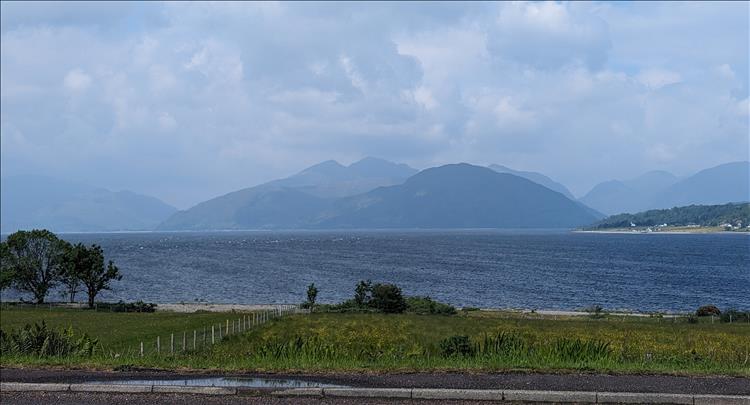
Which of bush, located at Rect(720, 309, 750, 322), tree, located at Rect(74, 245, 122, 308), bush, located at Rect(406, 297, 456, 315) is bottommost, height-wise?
bush, located at Rect(720, 309, 750, 322)

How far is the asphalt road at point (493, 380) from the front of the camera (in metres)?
16.4

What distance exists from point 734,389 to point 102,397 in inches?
583

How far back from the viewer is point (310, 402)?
50.8ft

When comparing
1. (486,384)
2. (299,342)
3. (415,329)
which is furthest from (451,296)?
(486,384)

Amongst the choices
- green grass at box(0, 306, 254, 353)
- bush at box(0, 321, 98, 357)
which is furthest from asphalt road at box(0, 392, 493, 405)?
green grass at box(0, 306, 254, 353)

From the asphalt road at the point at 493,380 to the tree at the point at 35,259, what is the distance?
90884 mm

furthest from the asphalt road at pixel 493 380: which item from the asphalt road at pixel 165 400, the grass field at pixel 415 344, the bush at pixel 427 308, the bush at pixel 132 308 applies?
the bush at pixel 132 308

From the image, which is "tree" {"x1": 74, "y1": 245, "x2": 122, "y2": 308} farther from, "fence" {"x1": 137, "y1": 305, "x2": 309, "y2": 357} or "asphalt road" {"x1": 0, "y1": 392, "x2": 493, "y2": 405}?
"asphalt road" {"x1": 0, "y1": 392, "x2": 493, "y2": 405}

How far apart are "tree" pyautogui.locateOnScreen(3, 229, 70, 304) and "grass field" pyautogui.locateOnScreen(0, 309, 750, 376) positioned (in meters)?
15.9

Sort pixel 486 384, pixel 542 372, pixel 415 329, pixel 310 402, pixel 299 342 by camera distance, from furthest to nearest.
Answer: pixel 415 329
pixel 299 342
pixel 542 372
pixel 486 384
pixel 310 402

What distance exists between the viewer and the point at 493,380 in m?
17.2

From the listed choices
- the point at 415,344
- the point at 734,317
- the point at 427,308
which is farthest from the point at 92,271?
the point at 734,317

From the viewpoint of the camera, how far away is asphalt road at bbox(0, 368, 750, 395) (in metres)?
16.4

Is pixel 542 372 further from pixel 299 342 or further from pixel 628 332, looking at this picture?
pixel 628 332
